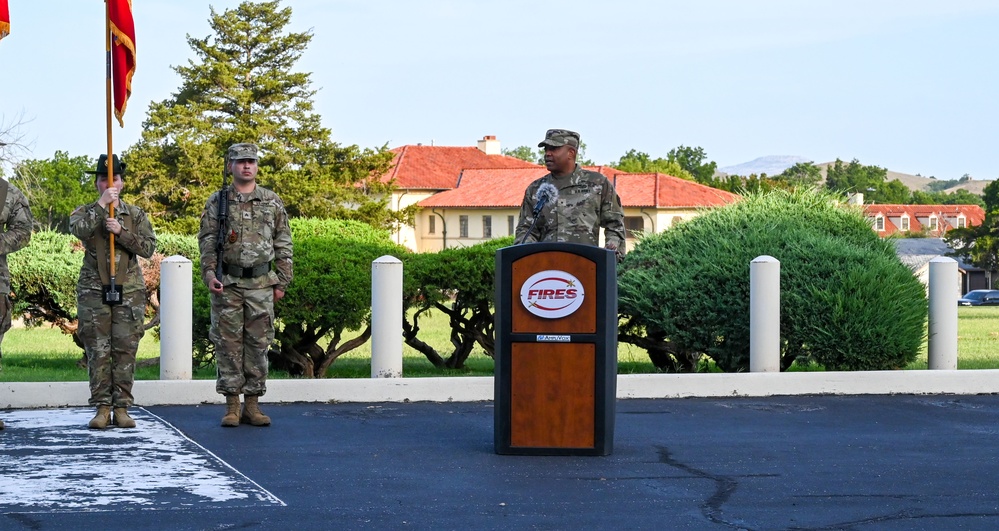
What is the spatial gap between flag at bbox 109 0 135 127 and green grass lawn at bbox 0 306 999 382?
302 centimetres

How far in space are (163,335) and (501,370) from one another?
3723mm

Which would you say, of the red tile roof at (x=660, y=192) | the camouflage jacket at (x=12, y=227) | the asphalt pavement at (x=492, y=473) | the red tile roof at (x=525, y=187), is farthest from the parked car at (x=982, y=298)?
the camouflage jacket at (x=12, y=227)

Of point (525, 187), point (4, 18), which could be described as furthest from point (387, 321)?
point (525, 187)

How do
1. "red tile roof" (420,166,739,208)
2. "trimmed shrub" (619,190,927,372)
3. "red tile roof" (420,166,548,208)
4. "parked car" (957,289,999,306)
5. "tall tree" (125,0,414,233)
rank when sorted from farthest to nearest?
"red tile roof" (420,166,548,208) → "parked car" (957,289,999,306) → "red tile roof" (420,166,739,208) → "tall tree" (125,0,414,233) → "trimmed shrub" (619,190,927,372)

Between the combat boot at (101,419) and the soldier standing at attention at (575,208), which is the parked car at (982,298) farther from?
the combat boot at (101,419)

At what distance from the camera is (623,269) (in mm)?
12922

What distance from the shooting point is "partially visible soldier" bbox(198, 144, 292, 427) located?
9195mm

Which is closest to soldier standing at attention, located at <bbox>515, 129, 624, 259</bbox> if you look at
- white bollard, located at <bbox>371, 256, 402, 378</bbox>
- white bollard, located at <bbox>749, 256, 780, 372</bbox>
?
white bollard, located at <bbox>371, 256, 402, 378</bbox>

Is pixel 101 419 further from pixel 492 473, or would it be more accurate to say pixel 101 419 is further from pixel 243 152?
pixel 492 473

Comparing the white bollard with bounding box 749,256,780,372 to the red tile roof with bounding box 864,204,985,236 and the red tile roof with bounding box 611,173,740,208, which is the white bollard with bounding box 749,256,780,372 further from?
the red tile roof with bounding box 864,204,985,236

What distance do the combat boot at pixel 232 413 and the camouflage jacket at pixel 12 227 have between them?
167 centimetres

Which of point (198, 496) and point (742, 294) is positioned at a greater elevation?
point (742, 294)

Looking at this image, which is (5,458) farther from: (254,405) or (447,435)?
(447,435)

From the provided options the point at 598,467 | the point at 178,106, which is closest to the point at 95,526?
the point at 598,467
